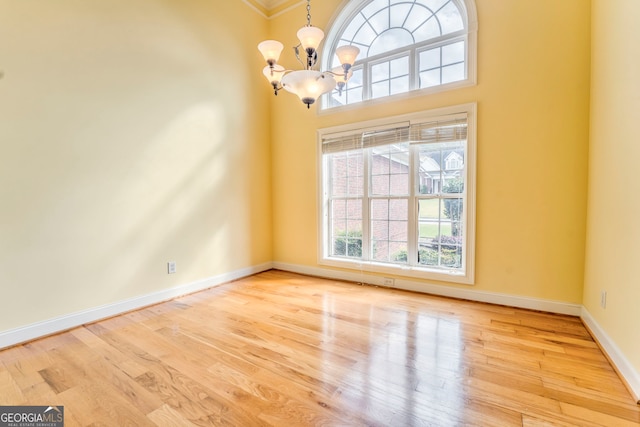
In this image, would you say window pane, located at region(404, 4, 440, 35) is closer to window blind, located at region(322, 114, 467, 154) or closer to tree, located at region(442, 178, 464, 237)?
window blind, located at region(322, 114, 467, 154)

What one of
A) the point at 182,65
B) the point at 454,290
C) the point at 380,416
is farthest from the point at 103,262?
the point at 454,290

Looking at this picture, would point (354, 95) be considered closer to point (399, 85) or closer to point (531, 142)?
point (399, 85)

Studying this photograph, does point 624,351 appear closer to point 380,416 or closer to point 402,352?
point 402,352

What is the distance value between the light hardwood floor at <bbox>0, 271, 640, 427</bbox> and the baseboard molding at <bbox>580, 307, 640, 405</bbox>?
51 mm

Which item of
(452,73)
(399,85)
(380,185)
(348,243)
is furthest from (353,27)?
Answer: (348,243)

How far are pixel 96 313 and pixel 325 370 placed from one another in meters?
2.29

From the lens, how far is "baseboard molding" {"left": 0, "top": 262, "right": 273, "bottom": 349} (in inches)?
90.1

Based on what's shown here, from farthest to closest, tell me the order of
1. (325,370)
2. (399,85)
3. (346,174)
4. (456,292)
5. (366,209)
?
(346,174) → (366,209) → (399,85) → (456,292) → (325,370)

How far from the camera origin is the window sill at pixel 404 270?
10.6 feet

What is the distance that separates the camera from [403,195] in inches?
142

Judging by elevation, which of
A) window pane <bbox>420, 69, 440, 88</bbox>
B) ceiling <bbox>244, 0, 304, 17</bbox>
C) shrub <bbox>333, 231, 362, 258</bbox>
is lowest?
shrub <bbox>333, 231, 362, 258</bbox>

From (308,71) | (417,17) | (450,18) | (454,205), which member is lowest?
(454,205)

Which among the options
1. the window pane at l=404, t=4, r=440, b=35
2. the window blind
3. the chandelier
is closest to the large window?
the window blind

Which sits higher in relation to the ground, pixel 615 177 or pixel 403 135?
pixel 403 135
